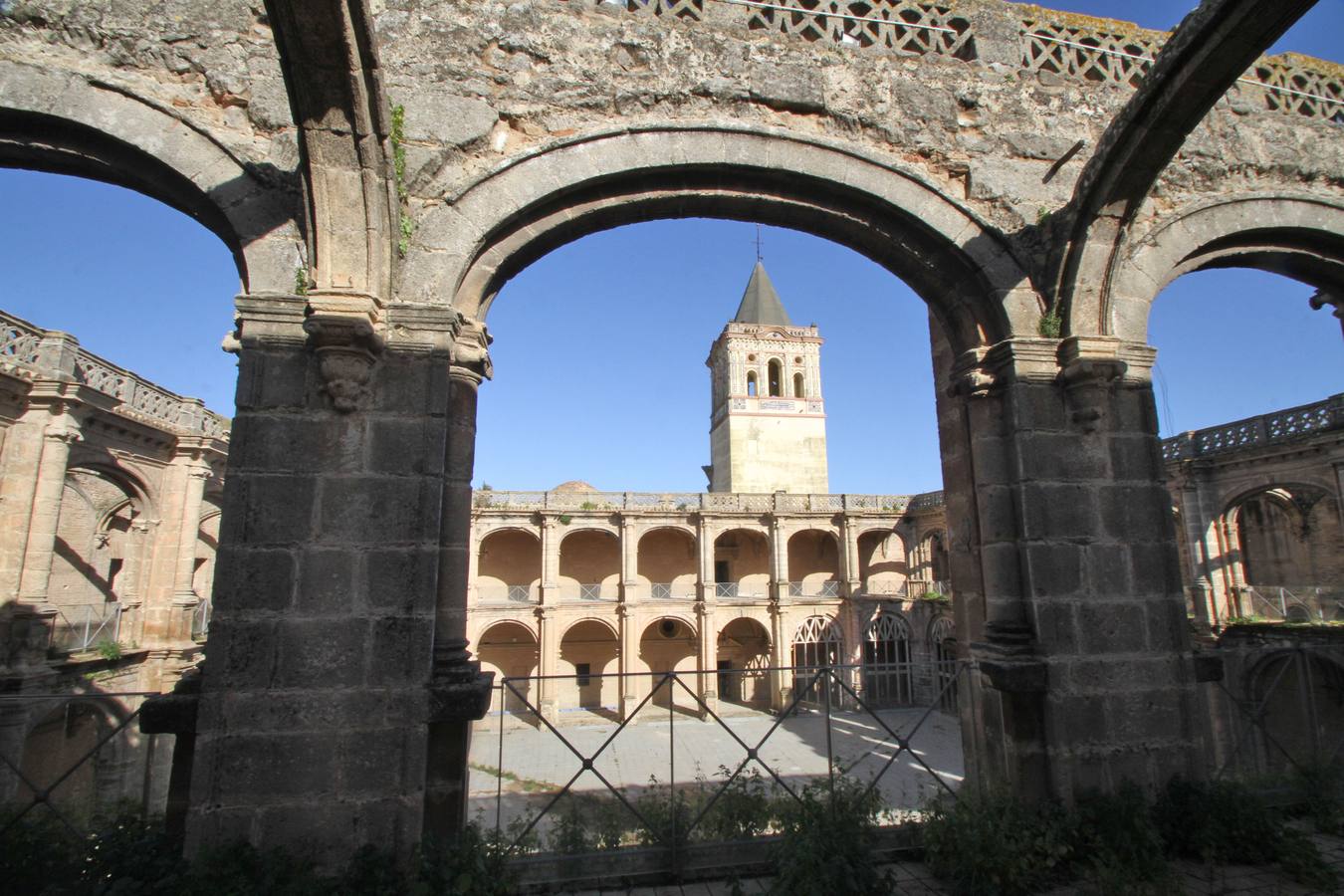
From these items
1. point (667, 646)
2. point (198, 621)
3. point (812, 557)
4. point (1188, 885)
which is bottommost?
point (667, 646)

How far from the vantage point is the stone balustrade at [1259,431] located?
48.4 ft

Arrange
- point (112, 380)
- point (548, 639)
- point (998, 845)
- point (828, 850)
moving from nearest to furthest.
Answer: point (828, 850)
point (998, 845)
point (112, 380)
point (548, 639)

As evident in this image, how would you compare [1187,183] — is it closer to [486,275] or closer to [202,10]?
[486,275]

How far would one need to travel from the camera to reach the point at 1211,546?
16.8m

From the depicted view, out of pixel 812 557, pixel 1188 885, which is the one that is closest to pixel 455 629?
pixel 1188 885

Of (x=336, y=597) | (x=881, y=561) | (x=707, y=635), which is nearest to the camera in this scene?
(x=336, y=597)

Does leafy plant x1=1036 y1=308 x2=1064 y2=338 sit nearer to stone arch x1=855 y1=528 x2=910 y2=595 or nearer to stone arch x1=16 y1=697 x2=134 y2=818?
stone arch x1=16 y1=697 x2=134 y2=818

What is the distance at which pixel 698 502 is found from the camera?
1000 inches

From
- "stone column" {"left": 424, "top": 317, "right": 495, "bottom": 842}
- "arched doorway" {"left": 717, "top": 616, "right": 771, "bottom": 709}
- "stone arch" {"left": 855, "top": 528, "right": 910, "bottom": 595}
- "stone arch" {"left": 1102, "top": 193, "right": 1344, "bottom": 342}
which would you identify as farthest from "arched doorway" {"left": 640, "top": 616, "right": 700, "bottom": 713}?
"stone column" {"left": 424, "top": 317, "right": 495, "bottom": 842}

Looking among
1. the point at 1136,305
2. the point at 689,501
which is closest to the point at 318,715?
the point at 1136,305

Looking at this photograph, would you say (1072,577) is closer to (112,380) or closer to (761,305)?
(112,380)

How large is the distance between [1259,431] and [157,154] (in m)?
20.9

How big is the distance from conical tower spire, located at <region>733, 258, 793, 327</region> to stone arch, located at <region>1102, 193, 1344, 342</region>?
102 feet

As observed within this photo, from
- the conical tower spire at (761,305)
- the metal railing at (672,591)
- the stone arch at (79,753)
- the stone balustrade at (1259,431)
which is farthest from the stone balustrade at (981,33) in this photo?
the conical tower spire at (761,305)
